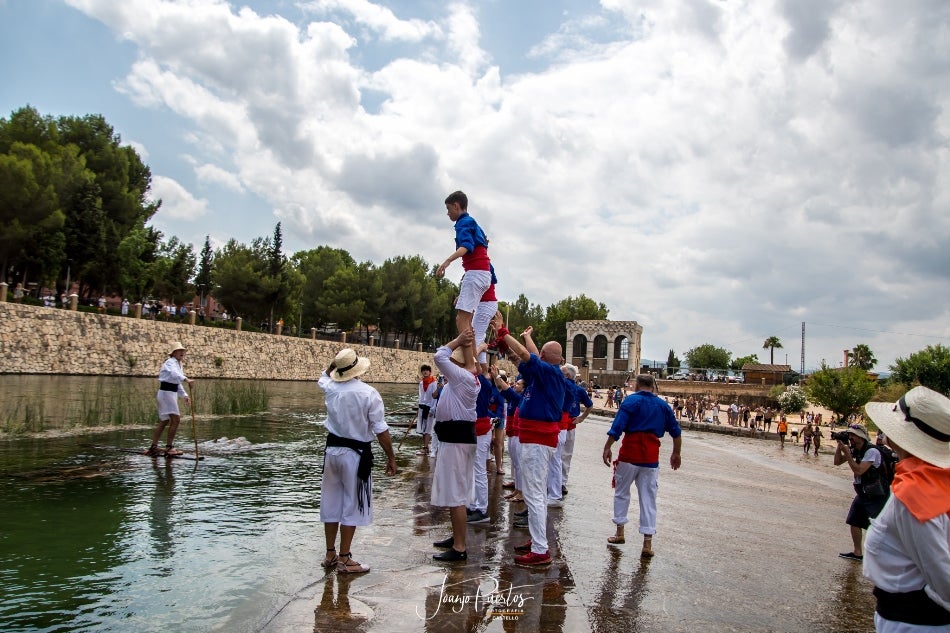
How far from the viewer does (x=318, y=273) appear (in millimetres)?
80250

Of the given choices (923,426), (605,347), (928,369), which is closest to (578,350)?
(605,347)

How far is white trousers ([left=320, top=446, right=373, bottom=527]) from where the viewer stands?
565 cm

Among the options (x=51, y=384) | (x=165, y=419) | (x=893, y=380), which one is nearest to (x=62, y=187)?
(x=51, y=384)

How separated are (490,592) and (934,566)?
11.2 feet

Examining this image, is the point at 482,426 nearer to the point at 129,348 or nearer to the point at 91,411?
the point at 91,411

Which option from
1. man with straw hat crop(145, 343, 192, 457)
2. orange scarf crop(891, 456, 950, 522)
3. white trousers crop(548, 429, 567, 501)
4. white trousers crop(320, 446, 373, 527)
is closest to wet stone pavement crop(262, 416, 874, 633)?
white trousers crop(548, 429, 567, 501)

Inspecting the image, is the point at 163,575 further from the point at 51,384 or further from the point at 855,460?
the point at 51,384

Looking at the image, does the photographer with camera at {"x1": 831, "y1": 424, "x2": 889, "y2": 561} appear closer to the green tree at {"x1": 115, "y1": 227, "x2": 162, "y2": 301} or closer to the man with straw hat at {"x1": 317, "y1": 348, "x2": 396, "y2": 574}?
the man with straw hat at {"x1": 317, "y1": 348, "x2": 396, "y2": 574}

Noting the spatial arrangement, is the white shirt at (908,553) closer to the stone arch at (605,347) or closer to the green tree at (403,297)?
the green tree at (403,297)

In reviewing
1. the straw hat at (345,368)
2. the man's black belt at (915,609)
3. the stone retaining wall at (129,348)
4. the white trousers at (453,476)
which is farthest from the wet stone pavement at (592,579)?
the stone retaining wall at (129,348)

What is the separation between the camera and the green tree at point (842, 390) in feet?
155

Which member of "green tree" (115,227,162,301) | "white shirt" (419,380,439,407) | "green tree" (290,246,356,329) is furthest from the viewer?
"green tree" (290,246,356,329)

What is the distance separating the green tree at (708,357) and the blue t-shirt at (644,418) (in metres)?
163

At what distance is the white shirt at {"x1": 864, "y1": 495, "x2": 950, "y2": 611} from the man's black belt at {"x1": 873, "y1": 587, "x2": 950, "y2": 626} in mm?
30
